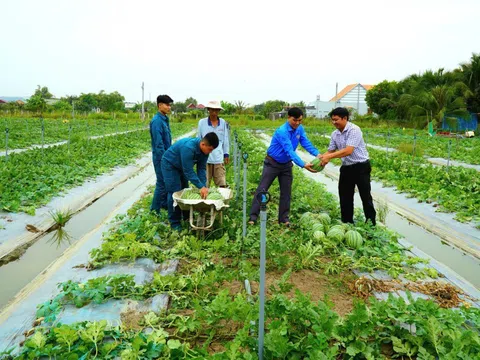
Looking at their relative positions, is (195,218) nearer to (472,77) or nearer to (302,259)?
(302,259)

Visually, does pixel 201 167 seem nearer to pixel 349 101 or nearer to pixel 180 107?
pixel 349 101

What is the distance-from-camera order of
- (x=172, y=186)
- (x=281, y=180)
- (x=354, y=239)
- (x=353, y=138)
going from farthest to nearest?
1. (x=281, y=180)
2. (x=172, y=186)
3. (x=353, y=138)
4. (x=354, y=239)

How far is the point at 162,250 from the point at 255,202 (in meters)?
1.65

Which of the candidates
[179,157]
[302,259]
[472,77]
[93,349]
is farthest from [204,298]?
[472,77]

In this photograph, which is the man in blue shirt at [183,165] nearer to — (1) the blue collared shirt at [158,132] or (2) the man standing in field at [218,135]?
(1) the blue collared shirt at [158,132]

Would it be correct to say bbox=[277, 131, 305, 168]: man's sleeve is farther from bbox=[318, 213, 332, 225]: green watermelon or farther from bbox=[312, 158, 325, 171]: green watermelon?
bbox=[318, 213, 332, 225]: green watermelon

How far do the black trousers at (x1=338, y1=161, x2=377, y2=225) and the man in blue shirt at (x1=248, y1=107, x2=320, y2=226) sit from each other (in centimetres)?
52

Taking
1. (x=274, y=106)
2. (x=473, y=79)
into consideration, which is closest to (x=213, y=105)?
(x=473, y=79)

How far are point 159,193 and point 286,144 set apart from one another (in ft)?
7.26

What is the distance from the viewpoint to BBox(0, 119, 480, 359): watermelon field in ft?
10.3

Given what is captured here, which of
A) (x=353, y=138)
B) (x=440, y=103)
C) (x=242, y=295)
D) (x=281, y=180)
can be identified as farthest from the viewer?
(x=440, y=103)

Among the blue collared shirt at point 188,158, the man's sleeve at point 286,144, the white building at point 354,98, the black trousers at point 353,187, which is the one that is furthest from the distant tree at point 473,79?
the white building at point 354,98

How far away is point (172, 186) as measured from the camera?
237 inches

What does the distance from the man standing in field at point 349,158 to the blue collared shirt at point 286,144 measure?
1.41ft
